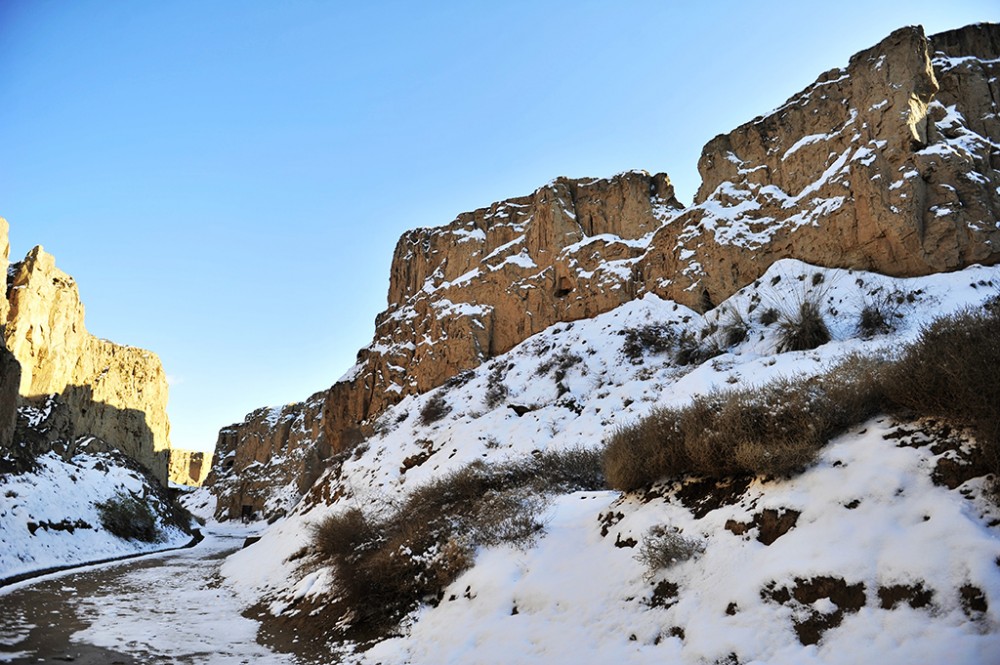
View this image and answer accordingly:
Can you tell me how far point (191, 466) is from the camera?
154875 mm

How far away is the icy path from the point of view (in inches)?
338

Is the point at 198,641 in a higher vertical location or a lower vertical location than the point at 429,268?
lower

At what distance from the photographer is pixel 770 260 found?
24688 mm

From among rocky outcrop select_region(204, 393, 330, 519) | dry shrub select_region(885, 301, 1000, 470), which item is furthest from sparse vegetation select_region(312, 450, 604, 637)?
rocky outcrop select_region(204, 393, 330, 519)

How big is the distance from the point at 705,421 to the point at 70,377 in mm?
62820

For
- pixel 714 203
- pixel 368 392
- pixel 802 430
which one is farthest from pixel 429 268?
pixel 802 430

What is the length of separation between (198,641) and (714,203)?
27778 mm

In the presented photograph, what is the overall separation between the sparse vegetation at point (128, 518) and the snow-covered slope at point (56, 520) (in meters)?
0.35

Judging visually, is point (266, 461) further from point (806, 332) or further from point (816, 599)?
point (816, 599)

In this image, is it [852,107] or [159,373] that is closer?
[852,107]

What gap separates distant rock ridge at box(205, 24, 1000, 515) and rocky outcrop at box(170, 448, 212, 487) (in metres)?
129

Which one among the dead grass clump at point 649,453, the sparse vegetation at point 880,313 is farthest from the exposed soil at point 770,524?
the sparse vegetation at point 880,313

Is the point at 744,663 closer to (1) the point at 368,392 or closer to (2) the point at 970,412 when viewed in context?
(2) the point at 970,412

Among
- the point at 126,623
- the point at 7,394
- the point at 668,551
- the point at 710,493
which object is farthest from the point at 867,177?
the point at 7,394
